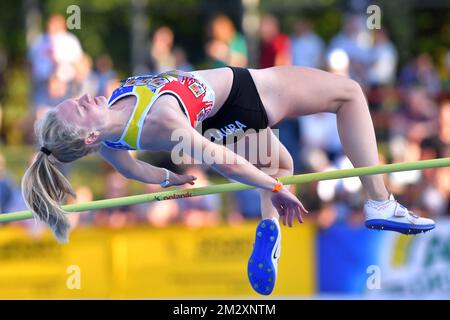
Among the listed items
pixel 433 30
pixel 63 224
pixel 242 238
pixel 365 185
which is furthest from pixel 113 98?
pixel 433 30

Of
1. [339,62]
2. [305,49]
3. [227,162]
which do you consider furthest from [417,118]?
[227,162]

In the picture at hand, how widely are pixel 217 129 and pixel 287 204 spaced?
2.45 feet

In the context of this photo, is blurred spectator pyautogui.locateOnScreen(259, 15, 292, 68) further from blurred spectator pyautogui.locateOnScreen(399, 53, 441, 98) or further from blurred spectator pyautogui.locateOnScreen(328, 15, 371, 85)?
blurred spectator pyautogui.locateOnScreen(399, 53, 441, 98)

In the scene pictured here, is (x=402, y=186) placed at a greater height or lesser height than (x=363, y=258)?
greater

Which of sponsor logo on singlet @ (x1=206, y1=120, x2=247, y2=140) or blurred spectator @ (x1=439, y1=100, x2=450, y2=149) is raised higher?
blurred spectator @ (x1=439, y1=100, x2=450, y2=149)

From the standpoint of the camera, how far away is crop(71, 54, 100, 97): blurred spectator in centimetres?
1145

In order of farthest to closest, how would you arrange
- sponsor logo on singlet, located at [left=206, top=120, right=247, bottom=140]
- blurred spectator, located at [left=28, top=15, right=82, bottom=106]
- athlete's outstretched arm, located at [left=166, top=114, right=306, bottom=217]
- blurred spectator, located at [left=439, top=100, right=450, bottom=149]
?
blurred spectator, located at [left=28, top=15, right=82, bottom=106] < blurred spectator, located at [left=439, top=100, right=450, bottom=149] < sponsor logo on singlet, located at [left=206, top=120, right=247, bottom=140] < athlete's outstretched arm, located at [left=166, top=114, right=306, bottom=217]

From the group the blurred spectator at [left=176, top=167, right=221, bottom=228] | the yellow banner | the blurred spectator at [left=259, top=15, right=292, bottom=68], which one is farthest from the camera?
the blurred spectator at [left=259, top=15, right=292, bottom=68]

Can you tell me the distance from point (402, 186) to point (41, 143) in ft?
19.2

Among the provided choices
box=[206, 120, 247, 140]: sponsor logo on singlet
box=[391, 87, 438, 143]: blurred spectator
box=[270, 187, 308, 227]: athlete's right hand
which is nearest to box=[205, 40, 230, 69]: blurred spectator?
box=[391, 87, 438, 143]: blurred spectator

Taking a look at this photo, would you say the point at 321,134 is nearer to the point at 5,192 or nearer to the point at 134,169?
the point at 5,192

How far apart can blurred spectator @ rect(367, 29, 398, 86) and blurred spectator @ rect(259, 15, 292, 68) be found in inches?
39.2

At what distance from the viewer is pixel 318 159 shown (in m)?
11.3

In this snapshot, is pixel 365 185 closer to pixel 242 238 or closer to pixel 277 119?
pixel 277 119
